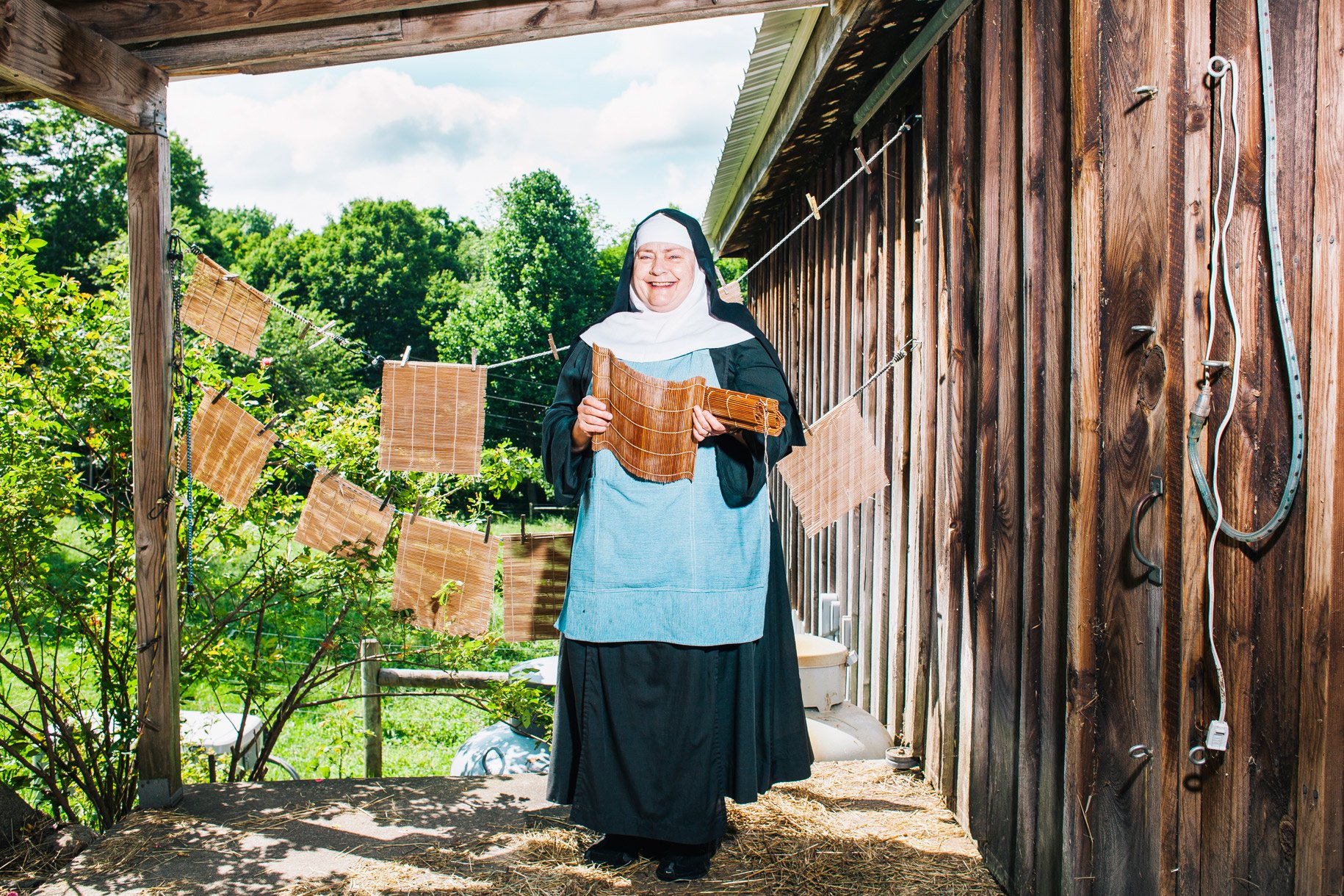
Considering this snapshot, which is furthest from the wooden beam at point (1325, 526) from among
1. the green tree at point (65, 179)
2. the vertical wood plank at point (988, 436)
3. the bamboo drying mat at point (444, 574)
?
the green tree at point (65, 179)

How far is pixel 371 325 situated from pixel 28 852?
2877 centimetres

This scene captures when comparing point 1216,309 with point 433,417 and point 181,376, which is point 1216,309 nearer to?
point 433,417

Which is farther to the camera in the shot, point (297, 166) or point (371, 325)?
point (297, 166)

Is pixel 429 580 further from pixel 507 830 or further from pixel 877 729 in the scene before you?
pixel 877 729

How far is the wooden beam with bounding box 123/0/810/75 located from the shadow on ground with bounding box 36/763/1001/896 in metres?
2.57

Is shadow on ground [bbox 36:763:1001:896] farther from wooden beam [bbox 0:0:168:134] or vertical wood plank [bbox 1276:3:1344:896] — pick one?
wooden beam [bbox 0:0:168:134]

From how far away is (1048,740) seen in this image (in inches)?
86.8

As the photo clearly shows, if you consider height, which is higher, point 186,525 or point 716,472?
point 716,472

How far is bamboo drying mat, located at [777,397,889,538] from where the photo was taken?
10.9 feet

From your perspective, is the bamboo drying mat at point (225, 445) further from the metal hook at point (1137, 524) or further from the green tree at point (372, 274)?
the green tree at point (372, 274)

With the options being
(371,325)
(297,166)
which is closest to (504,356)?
(371,325)

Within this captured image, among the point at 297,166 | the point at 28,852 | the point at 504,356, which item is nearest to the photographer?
the point at 28,852

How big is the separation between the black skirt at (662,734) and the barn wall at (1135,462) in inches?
29.0

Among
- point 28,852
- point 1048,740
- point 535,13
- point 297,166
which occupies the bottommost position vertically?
point 28,852
